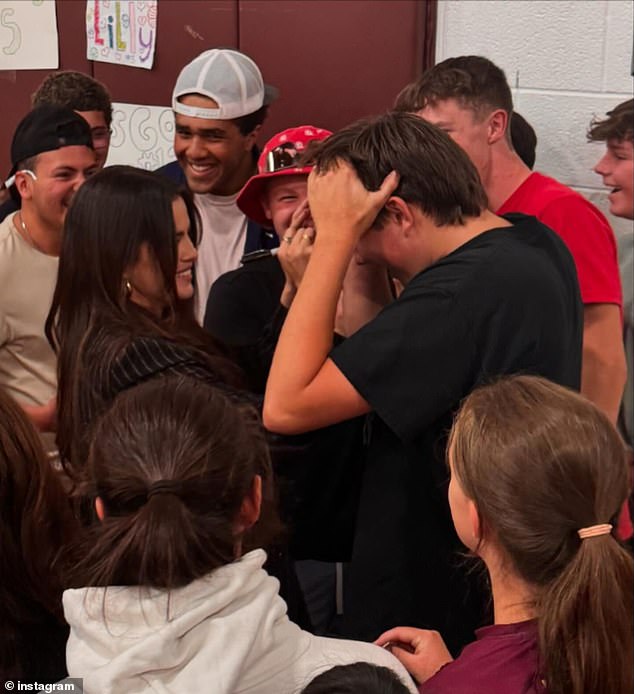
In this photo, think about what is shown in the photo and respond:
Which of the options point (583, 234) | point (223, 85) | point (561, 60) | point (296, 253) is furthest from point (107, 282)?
point (561, 60)

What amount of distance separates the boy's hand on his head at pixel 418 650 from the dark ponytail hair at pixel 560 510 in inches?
8.4

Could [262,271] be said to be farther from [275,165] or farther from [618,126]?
[618,126]

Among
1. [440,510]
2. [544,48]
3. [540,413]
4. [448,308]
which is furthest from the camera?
[544,48]

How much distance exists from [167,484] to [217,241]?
1543mm

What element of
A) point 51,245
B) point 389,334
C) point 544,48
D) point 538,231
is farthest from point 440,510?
point 544,48

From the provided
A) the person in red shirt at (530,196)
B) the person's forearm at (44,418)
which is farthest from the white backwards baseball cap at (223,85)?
the person's forearm at (44,418)

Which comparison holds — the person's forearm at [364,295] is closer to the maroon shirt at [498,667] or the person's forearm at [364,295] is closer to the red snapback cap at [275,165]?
the red snapback cap at [275,165]

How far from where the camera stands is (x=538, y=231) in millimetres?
1604

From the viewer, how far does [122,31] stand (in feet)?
11.0

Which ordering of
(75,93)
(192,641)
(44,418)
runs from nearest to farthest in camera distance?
(192,641) < (44,418) < (75,93)

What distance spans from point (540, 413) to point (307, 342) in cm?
42

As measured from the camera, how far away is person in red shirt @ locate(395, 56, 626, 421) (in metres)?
2.07

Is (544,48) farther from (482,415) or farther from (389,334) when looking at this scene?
(482,415)

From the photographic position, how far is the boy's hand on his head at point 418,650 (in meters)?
1.32
